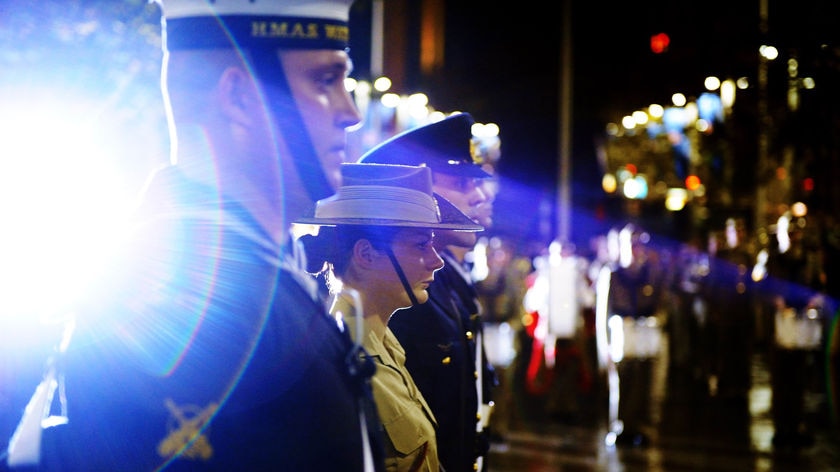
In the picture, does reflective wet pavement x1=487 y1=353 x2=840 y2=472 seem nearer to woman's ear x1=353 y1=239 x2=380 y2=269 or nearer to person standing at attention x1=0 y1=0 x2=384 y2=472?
woman's ear x1=353 y1=239 x2=380 y2=269

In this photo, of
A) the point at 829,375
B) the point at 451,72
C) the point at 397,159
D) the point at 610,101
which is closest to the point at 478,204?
the point at 397,159

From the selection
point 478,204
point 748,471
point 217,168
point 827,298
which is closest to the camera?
point 217,168

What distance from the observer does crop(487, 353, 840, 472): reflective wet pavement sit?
32.8 ft

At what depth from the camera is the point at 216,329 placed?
1665mm

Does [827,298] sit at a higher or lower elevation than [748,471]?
higher

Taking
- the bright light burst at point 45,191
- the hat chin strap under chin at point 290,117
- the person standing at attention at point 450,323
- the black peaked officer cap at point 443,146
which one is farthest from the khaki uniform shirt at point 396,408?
the bright light burst at point 45,191

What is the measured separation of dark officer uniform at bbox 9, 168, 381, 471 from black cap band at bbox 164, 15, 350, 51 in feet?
0.86

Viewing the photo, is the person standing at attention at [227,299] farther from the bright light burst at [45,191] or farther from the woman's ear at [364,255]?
the bright light burst at [45,191]

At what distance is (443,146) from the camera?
4871 millimetres

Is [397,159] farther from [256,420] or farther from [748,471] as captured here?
[748,471]

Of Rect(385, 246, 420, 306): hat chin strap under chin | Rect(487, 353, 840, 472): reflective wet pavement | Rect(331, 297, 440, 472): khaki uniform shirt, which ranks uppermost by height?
Rect(385, 246, 420, 306): hat chin strap under chin

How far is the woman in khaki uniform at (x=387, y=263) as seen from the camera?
112 inches

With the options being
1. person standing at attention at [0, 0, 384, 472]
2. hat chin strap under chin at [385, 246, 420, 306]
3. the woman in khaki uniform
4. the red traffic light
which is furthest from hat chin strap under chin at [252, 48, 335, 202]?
the red traffic light

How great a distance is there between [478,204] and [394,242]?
7.20 feet
